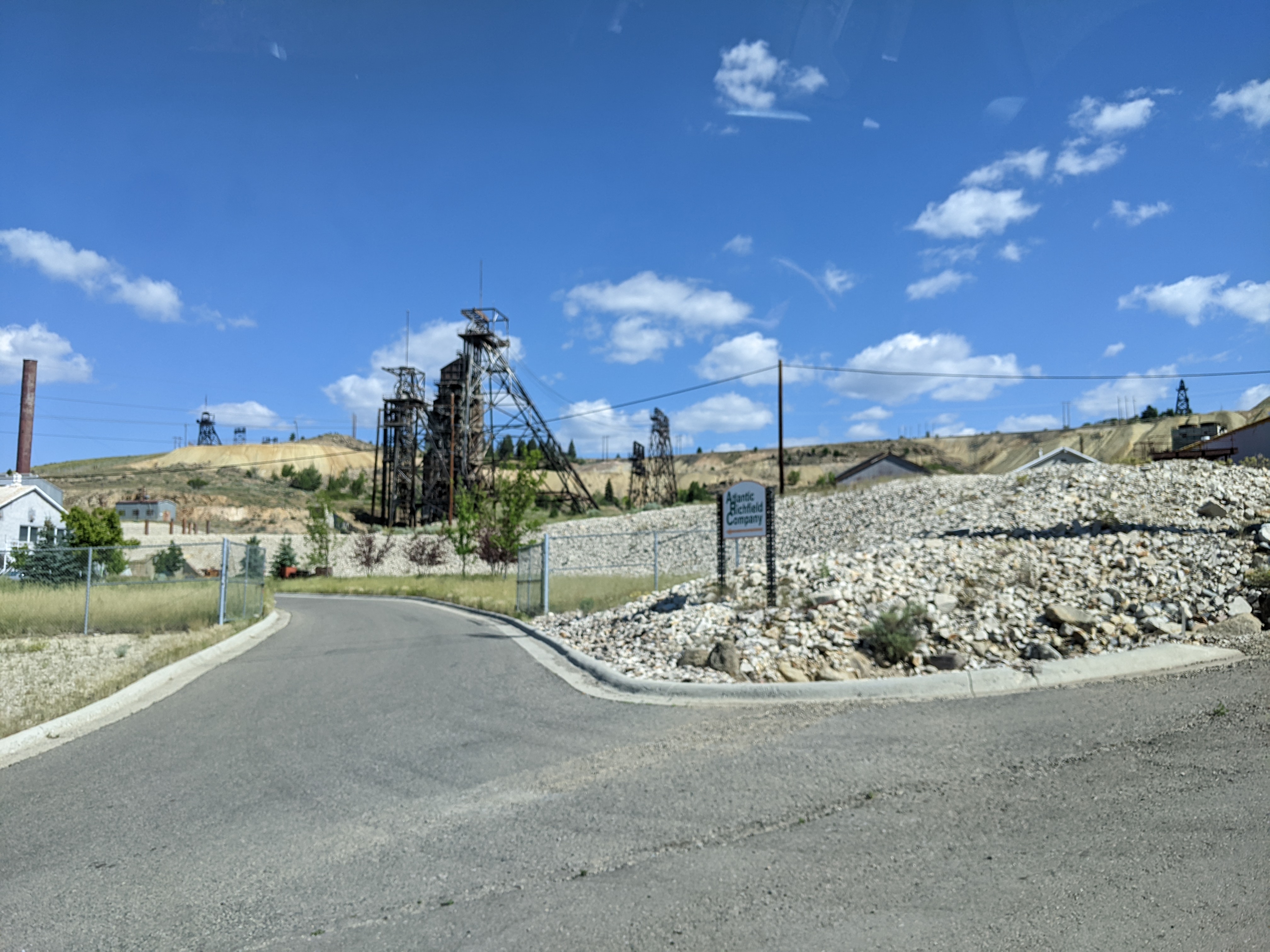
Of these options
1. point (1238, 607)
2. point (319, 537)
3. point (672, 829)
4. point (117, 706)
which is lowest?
point (117, 706)

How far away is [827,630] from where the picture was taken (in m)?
11.5

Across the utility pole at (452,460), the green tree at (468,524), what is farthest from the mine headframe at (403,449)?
the green tree at (468,524)

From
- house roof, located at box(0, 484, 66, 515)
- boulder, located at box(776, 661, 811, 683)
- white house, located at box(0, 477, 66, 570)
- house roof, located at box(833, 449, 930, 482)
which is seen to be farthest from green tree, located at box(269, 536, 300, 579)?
boulder, located at box(776, 661, 811, 683)

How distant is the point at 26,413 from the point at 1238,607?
2168 inches

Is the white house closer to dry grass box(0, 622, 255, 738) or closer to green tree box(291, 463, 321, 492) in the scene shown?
dry grass box(0, 622, 255, 738)

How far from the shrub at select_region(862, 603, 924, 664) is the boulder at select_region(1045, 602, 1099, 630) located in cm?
183

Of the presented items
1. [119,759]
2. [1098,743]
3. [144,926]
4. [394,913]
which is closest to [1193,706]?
[1098,743]

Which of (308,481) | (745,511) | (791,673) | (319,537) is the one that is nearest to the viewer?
(791,673)

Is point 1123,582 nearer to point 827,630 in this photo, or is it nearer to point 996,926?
point 827,630

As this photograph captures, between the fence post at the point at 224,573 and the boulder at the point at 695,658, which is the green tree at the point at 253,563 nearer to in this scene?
the fence post at the point at 224,573

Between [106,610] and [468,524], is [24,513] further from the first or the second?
[106,610]

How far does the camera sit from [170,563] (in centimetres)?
3048

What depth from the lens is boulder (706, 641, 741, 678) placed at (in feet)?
34.2

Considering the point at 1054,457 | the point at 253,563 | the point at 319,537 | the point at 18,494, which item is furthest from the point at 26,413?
the point at 1054,457
